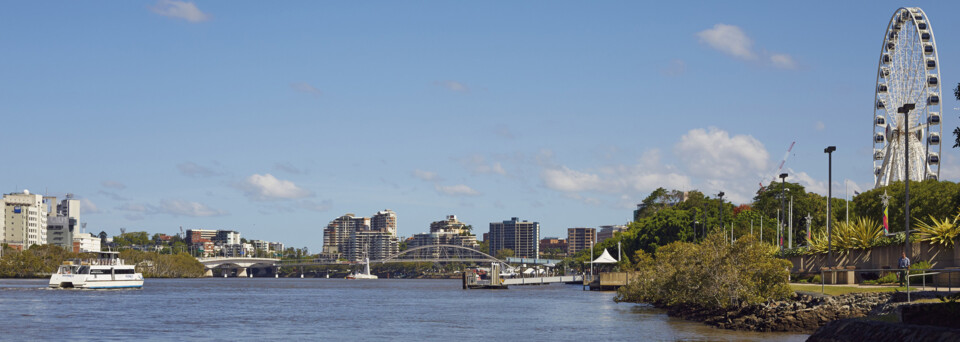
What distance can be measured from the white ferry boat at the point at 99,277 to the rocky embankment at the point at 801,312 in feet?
293

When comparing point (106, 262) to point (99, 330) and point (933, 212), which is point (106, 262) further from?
point (933, 212)

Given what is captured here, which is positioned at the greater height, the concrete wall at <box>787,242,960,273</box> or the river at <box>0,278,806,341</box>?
the concrete wall at <box>787,242,960,273</box>

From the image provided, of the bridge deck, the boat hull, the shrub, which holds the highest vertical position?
the shrub

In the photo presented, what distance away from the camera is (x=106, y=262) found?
425ft

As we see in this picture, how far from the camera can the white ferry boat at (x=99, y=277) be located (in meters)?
125

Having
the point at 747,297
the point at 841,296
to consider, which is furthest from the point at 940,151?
the point at 841,296

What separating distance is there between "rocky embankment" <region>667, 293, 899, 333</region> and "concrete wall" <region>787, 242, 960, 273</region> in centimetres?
852

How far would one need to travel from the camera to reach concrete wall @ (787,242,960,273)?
54031 millimetres

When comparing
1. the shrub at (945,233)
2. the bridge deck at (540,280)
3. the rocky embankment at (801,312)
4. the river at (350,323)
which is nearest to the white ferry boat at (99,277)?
the river at (350,323)

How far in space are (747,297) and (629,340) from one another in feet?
28.1

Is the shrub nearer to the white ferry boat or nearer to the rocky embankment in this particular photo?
the rocky embankment

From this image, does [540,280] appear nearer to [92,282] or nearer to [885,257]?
[92,282]

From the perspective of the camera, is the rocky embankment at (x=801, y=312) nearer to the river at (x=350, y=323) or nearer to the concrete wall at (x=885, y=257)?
the river at (x=350, y=323)

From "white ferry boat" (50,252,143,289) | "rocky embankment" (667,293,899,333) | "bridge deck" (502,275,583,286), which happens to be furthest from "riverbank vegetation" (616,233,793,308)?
"bridge deck" (502,275,583,286)
